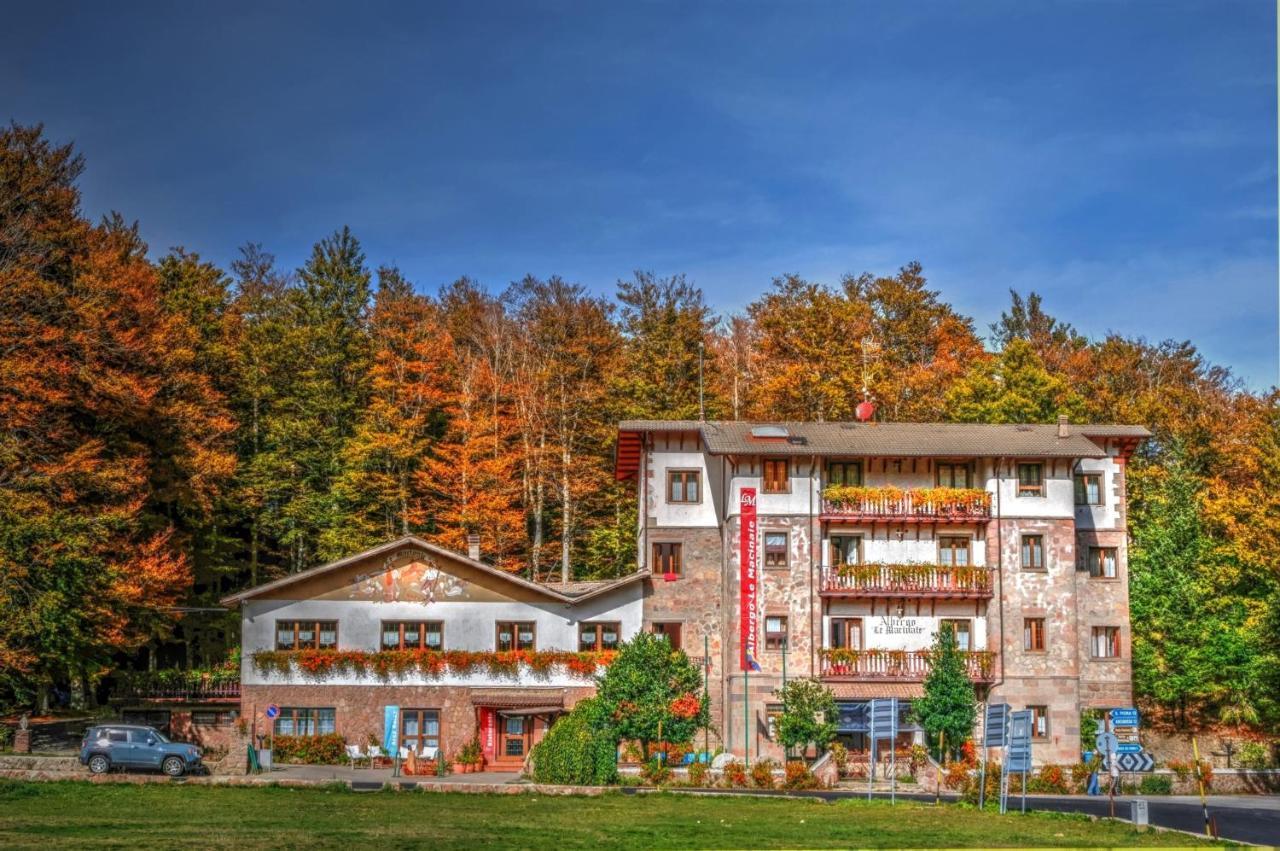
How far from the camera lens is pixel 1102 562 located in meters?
55.1

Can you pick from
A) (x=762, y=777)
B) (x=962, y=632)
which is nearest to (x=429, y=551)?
(x=762, y=777)

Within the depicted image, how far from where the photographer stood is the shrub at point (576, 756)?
39.8m

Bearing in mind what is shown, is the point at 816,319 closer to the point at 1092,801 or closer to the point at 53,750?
the point at 1092,801

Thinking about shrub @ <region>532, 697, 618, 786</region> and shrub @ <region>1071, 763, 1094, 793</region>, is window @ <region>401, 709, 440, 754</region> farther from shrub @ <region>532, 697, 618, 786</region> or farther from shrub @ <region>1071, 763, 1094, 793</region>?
shrub @ <region>1071, 763, 1094, 793</region>

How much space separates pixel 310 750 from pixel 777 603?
1743 centimetres

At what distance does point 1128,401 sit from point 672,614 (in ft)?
97.7

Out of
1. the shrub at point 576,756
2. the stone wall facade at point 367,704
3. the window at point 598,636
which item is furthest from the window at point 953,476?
the shrub at point 576,756

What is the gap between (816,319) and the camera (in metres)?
70.6

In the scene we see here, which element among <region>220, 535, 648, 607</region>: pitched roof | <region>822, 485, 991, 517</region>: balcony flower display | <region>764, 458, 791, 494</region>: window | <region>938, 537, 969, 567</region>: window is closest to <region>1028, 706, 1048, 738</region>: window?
<region>938, 537, 969, 567</region>: window

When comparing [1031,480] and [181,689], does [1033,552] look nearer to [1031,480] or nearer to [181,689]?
[1031,480]

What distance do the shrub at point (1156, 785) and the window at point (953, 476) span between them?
12583 mm

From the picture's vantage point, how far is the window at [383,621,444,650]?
5281 cm

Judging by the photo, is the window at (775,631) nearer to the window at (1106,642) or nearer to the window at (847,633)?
the window at (847,633)

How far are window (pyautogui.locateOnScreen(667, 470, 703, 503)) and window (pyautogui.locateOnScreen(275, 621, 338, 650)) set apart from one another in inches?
538
